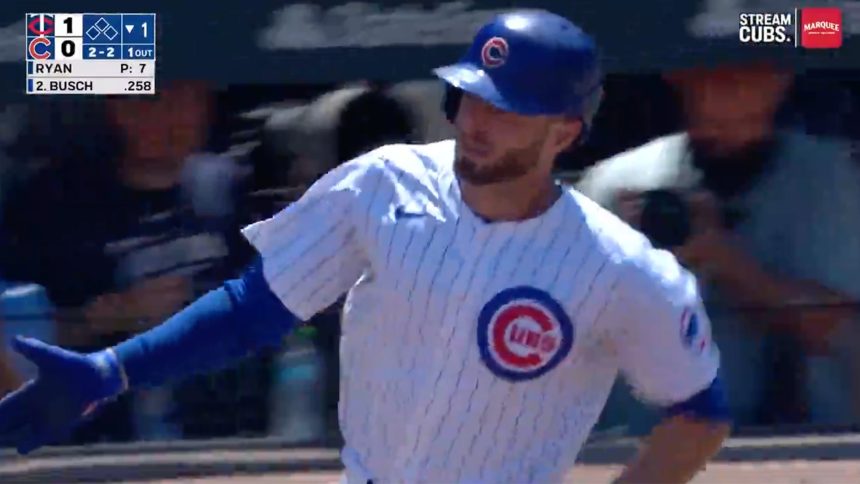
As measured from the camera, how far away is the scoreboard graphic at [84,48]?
23.7 ft

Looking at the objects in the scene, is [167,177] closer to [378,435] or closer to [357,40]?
[357,40]

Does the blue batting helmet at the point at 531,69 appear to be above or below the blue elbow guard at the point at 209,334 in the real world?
above

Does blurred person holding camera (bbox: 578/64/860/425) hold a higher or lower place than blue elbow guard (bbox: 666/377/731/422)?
lower

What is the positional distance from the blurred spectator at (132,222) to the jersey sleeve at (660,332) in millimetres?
4570

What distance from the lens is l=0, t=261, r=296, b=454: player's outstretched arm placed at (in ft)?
8.93

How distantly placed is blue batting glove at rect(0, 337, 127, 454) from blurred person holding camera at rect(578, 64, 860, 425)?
445 centimetres

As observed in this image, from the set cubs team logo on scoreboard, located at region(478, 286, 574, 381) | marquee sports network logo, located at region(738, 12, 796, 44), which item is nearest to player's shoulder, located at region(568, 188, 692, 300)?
cubs team logo on scoreboard, located at region(478, 286, 574, 381)

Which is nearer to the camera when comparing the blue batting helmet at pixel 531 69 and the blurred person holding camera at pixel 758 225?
the blue batting helmet at pixel 531 69

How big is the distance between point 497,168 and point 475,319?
0.73ft

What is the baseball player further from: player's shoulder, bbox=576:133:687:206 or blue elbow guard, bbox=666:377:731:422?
player's shoulder, bbox=576:133:687:206

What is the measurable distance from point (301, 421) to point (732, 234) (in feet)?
6.12

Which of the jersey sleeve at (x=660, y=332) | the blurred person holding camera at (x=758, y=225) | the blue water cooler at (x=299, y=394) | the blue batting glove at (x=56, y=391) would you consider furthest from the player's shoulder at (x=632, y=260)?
the blue water cooler at (x=299, y=394)

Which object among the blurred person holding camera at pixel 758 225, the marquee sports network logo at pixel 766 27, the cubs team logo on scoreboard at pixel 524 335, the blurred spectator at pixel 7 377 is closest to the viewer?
the cubs team logo on scoreboard at pixel 524 335

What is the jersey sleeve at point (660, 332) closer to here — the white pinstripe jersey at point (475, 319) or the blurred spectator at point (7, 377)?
the white pinstripe jersey at point (475, 319)
